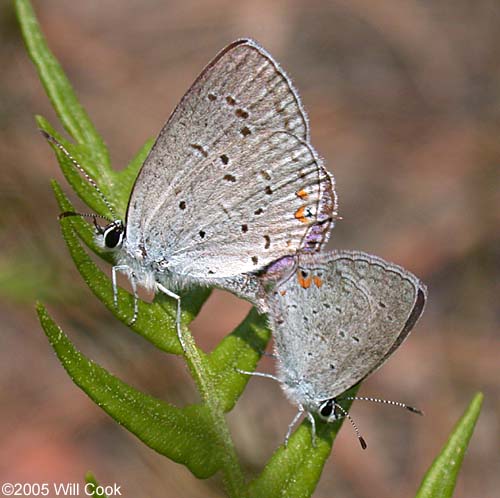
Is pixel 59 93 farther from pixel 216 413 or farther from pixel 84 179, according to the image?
pixel 216 413

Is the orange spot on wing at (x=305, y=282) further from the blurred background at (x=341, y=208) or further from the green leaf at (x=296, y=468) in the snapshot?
the blurred background at (x=341, y=208)

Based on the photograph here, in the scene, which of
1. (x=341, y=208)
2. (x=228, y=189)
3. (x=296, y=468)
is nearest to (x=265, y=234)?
(x=228, y=189)

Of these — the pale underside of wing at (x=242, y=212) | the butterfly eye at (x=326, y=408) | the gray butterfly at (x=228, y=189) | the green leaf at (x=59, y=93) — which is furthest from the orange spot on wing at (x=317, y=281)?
the green leaf at (x=59, y=93)

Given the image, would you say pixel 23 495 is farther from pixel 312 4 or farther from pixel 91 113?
pixel 312 4

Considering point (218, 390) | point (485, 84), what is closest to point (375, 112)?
point (485, 84)

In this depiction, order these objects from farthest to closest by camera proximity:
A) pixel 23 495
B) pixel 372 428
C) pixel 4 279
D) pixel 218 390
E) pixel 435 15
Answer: pixel 435 15 → pixel 372 428 → pixel 23 495 → pixel 4 279 → pixel 218 390
